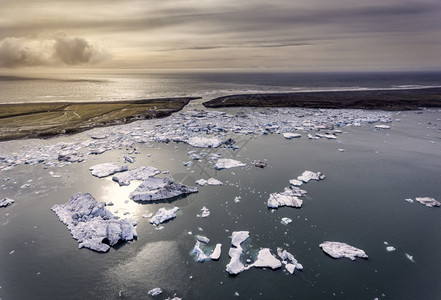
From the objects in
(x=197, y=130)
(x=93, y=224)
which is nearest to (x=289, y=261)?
(x=93, y=224)

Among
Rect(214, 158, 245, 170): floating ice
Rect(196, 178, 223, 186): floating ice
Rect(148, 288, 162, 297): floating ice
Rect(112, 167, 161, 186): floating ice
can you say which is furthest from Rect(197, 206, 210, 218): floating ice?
Rect(112, 167, 161, 186): floating ice

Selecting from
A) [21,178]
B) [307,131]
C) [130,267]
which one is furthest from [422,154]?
[21,178]

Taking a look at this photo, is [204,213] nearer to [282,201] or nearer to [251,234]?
[251,234]

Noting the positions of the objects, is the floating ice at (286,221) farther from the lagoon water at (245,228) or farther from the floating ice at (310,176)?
the floating ice at (310,176)

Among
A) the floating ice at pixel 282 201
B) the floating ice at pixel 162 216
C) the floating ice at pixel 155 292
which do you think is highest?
the floating ice at pixel 282 201

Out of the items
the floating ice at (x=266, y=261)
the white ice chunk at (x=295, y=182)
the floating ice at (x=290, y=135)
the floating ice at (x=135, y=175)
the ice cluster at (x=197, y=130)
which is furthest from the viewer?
the floating ice at (x=290, y=135)

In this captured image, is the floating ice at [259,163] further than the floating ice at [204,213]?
Yes

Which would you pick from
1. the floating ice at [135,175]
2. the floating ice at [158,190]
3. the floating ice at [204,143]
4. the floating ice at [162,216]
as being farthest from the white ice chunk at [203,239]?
the floating ice at [204,143]
